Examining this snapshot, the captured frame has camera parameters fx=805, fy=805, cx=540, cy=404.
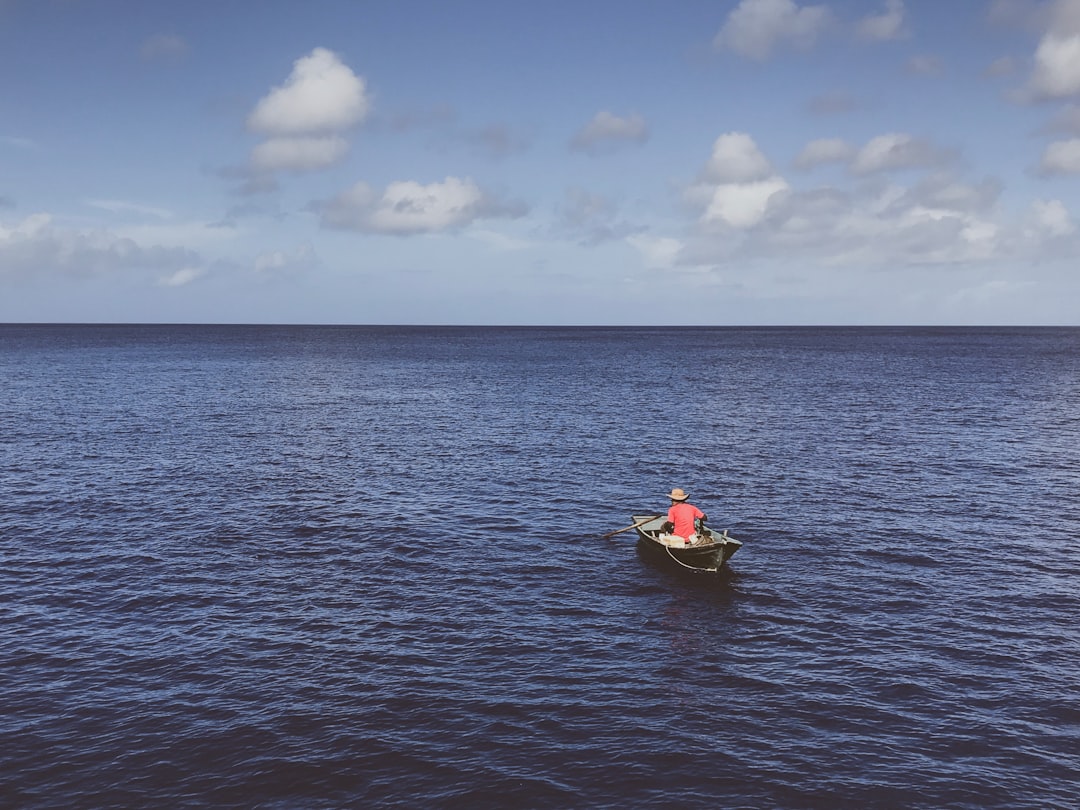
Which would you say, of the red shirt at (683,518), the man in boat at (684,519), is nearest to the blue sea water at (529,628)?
the man in boat at (684,519)

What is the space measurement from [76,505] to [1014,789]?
5268 centimetres

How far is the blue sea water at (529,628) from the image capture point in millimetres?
23719

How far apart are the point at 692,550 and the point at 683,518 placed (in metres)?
1.98

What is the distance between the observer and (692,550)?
3981 cm

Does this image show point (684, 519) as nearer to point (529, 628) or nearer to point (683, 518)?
point (683, 518)

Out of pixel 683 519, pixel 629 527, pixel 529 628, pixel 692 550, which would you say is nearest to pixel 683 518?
pixel 683 519

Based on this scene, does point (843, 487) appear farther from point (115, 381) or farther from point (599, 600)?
point (115, 381)

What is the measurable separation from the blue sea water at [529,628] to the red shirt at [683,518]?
254cm

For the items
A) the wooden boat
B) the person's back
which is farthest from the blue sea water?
the person's back

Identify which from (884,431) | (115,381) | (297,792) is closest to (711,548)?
(297,792)

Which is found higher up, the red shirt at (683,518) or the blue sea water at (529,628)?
the red shirt at (683,518)

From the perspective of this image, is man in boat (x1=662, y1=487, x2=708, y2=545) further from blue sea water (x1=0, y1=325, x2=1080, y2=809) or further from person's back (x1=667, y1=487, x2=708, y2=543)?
blue sea water (x1=0, y1=325, x2=1080, y2=809)

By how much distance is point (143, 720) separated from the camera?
26297mm

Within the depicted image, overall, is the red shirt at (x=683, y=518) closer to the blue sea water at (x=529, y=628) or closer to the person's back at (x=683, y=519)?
the person's back at (x=683, y=519)
